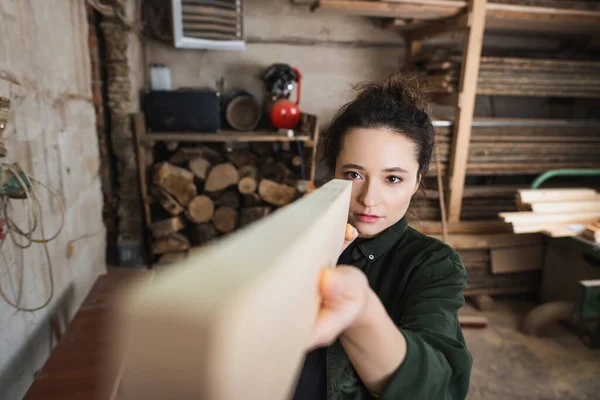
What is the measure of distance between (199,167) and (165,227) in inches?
21.0

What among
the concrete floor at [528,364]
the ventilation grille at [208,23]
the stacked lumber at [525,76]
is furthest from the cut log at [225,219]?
the concrete floor at [528,364]

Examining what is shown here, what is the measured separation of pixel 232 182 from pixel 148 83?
4.13 feet

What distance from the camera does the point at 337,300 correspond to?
0.45 m

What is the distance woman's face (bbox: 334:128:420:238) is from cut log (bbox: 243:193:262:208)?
223 centimetres

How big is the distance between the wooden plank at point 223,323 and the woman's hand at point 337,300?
7 centimetres

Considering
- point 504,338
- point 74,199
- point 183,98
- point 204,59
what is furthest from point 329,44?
point 504,338

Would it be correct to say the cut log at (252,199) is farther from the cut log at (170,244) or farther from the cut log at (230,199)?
the cut log at (170,244)

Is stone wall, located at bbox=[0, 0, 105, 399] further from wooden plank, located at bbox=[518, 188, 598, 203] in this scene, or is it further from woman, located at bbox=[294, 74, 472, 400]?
wooden plank, located at bbox=[518, 188, 598, 203]

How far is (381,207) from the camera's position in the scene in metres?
0.91

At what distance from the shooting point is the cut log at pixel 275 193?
3137 mm

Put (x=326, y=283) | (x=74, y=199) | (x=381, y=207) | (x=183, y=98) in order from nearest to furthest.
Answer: (x=326, y=283) → (x=381, y=207) → (x=74, y=199) → (x=183, y=98)

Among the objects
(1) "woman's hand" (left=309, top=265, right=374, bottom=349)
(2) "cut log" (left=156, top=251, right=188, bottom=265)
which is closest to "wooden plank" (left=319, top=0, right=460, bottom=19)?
(2) "cut log" (left=156, top=251, right=188, bottom=265)

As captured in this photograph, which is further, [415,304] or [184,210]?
[184,210]

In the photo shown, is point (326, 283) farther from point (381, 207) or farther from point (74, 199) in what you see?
point (74, 199)
